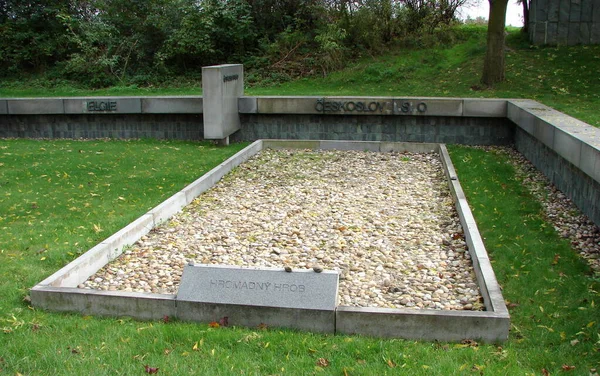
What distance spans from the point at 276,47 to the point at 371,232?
14214 mm

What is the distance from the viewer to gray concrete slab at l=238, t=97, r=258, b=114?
14.2 metres

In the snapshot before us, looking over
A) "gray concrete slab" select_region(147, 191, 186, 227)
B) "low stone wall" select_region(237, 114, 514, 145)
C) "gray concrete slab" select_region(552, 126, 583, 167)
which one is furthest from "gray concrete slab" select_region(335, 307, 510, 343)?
"low stone wall" select_region(237, 114, 514, 145)

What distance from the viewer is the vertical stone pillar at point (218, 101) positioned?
12.8 m

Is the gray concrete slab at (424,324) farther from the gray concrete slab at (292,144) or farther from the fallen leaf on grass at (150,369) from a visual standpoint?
the gray concrete slab at (292,144)

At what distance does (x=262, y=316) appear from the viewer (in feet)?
16.0

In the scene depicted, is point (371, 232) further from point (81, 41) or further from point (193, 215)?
point (81, 41)

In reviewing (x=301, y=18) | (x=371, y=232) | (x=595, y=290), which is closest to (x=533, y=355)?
(x=595, y=290)

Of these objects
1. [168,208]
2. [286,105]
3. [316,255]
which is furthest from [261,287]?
[286,105]

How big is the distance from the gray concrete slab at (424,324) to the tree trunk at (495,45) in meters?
12.1

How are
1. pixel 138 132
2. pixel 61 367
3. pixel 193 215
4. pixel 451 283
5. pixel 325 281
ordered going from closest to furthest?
pixel 61 367, pixel 325 281, pixel 451 283, pixel 193 215, pixel 138 132

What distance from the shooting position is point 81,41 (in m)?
20.8

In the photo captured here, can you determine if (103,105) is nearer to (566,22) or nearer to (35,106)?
(35,106)

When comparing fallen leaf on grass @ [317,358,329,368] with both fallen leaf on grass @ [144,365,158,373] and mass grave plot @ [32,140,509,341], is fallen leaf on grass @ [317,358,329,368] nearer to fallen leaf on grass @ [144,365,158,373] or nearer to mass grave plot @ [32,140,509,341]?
mass grave plot @ [32,140,509,341]

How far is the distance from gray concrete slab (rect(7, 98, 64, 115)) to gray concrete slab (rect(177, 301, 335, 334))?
11068 millimetres
